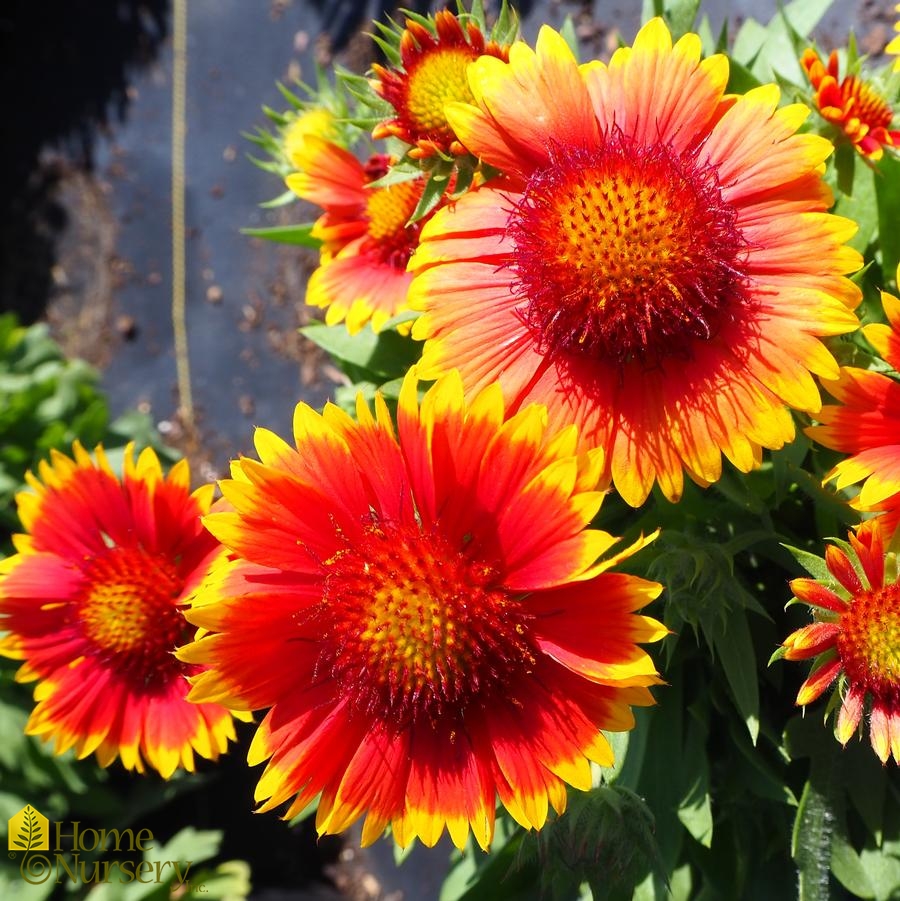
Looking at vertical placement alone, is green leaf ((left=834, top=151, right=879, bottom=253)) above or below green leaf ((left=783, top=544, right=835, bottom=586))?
above

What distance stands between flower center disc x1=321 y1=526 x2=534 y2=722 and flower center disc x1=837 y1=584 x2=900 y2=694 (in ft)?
1.07

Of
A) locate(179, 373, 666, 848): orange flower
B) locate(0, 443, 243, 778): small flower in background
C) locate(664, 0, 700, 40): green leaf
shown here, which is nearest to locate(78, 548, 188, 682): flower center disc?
locate(0, 443, 243, 778): small flower in background

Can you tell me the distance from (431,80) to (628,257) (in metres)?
0.38

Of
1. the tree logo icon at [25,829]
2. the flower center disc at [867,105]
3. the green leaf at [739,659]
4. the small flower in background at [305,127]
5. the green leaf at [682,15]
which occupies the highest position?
the small flower in background at [305,127]

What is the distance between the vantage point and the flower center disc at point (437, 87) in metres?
1.04

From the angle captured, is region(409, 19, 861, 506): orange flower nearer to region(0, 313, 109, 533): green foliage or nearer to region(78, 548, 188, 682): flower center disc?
region(78, 548, 188, 682): flower center disc

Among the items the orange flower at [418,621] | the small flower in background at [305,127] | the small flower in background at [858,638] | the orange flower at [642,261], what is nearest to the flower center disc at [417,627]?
the orange flower at [418,621]

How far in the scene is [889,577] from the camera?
89cm

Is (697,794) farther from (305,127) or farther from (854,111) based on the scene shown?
(305,127)

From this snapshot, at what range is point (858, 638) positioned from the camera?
33.7 inches

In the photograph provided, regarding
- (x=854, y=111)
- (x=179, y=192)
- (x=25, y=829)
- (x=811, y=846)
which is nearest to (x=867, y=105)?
(x=854, y=111)

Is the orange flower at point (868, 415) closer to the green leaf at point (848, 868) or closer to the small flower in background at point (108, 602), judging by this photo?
the green leaf at point (848, 868)

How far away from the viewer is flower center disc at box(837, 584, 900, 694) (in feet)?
2.75

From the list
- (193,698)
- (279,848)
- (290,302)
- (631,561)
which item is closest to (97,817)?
(279,848)
